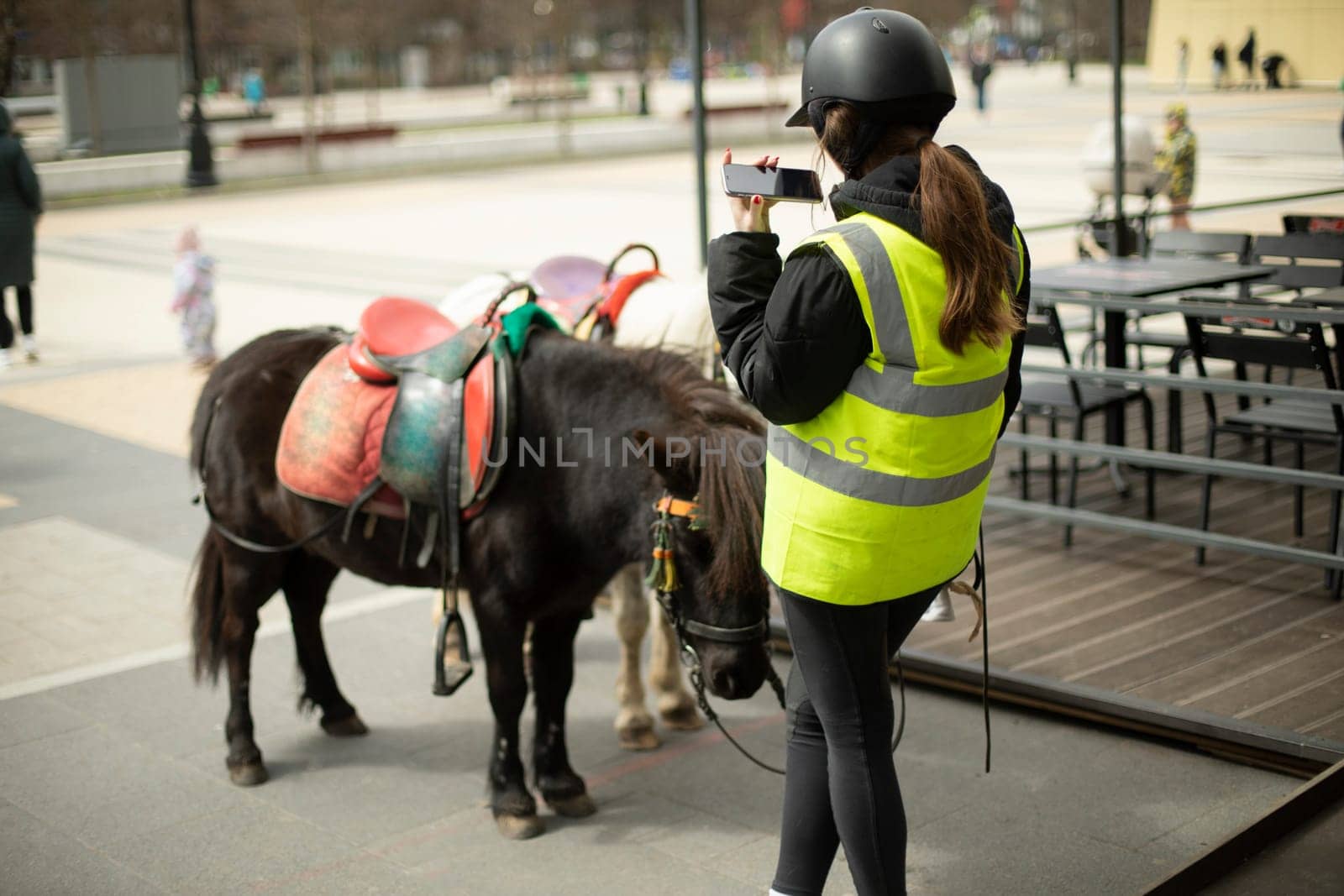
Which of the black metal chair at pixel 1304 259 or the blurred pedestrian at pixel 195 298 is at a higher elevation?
the black metal chair at pixel 1304 259

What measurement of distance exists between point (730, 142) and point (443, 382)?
74.6 ft

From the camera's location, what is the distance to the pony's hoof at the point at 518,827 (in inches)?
158

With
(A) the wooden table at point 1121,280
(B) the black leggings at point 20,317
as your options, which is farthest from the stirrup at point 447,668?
(B) the black leggings at point 20,317

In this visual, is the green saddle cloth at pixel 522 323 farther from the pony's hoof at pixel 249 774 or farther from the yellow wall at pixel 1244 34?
the yellow wall at pixel 1244 34

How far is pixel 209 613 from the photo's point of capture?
15.4ft

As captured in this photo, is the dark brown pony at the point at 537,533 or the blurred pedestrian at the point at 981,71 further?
the blurred pedestrian at the point at 981,71

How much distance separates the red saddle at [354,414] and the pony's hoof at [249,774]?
0.94 meters

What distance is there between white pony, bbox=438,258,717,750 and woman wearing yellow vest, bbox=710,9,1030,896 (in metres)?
1.92

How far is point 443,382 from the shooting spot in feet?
13.4

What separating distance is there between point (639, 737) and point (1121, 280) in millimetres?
3038

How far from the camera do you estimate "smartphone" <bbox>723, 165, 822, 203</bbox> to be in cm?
258

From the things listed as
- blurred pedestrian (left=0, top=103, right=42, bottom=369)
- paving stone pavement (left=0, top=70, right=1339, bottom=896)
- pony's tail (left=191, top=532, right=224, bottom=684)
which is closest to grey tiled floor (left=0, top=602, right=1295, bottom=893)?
paving stone pavement (left=0, top=70, right=1339, bottom=896)

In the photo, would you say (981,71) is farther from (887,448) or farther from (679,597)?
(887,448)

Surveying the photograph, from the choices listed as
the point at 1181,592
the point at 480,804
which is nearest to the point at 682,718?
the point at 480,804
